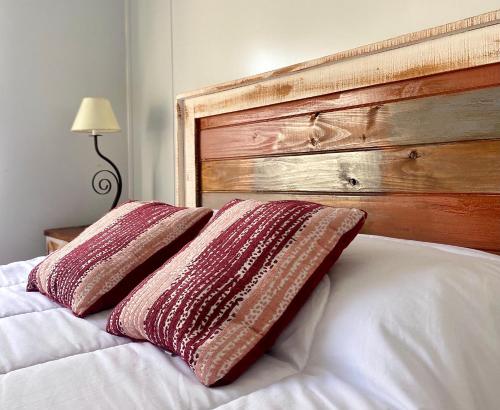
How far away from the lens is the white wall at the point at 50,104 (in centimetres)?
242

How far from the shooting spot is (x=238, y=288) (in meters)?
0.84

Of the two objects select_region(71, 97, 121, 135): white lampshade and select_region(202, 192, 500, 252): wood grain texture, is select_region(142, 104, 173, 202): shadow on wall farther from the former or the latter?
select_region(202, 192, 500, 252): wood grain texture

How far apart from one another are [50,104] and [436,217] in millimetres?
2131

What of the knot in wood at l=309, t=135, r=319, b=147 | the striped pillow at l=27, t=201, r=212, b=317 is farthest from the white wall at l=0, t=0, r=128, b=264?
the knot in wood at l=309, t=135, r=319, b=147

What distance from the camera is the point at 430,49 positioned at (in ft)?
3.75

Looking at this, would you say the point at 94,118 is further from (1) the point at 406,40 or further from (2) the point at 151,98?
(1) the point at 406,40

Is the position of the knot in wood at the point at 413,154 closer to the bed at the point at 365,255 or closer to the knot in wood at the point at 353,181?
the bed at the point at 365,255

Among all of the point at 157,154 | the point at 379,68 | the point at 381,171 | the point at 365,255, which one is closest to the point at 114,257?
the point at 365,255

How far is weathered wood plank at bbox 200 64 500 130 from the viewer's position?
42.1 inches

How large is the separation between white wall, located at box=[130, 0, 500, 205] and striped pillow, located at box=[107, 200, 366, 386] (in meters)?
0.71

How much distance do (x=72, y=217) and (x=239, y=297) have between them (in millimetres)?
2072

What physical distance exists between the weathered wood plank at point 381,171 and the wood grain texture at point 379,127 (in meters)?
0.02

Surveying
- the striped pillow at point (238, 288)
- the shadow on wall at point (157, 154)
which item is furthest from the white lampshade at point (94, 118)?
the striped pillow at point (238, 288)

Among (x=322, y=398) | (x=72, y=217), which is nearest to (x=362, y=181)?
(x=322, y=398)
